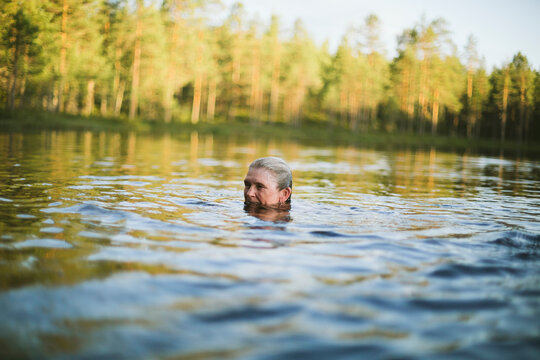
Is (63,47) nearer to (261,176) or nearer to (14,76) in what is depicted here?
(14,76)

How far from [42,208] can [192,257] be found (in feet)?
9.44

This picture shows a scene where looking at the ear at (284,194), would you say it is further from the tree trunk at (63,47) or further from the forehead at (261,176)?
the tree trunk at (63,47)

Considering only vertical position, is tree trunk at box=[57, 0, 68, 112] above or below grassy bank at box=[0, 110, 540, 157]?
above

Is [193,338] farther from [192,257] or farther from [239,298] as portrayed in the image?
[192,257]

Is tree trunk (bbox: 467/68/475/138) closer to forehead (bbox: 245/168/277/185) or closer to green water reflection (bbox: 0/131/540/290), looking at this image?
green water reflection (bbox: 0/131/540/290)

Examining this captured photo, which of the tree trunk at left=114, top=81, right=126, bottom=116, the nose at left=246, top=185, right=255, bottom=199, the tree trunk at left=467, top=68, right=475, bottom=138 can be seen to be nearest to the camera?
the nose at left=246, top=185, right=255, bottom=199

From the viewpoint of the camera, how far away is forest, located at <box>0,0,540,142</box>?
108 feet

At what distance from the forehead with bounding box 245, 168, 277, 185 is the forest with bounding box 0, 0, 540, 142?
16674 mm

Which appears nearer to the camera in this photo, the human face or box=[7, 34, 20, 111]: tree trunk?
the human face

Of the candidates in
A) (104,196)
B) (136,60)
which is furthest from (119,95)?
(104,196)

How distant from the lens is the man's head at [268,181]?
6.46 m

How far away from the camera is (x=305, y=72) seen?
7894 cm

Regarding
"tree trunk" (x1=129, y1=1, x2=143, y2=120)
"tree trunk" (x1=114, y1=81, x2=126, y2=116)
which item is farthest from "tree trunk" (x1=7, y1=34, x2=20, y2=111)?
"tree trunk" (x1=114, y1=81, x2=126, y2=116)

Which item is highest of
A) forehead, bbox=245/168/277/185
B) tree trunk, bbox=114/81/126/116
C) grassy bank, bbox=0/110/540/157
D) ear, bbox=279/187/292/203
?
tree trunk, bbox=114/81/126/116
